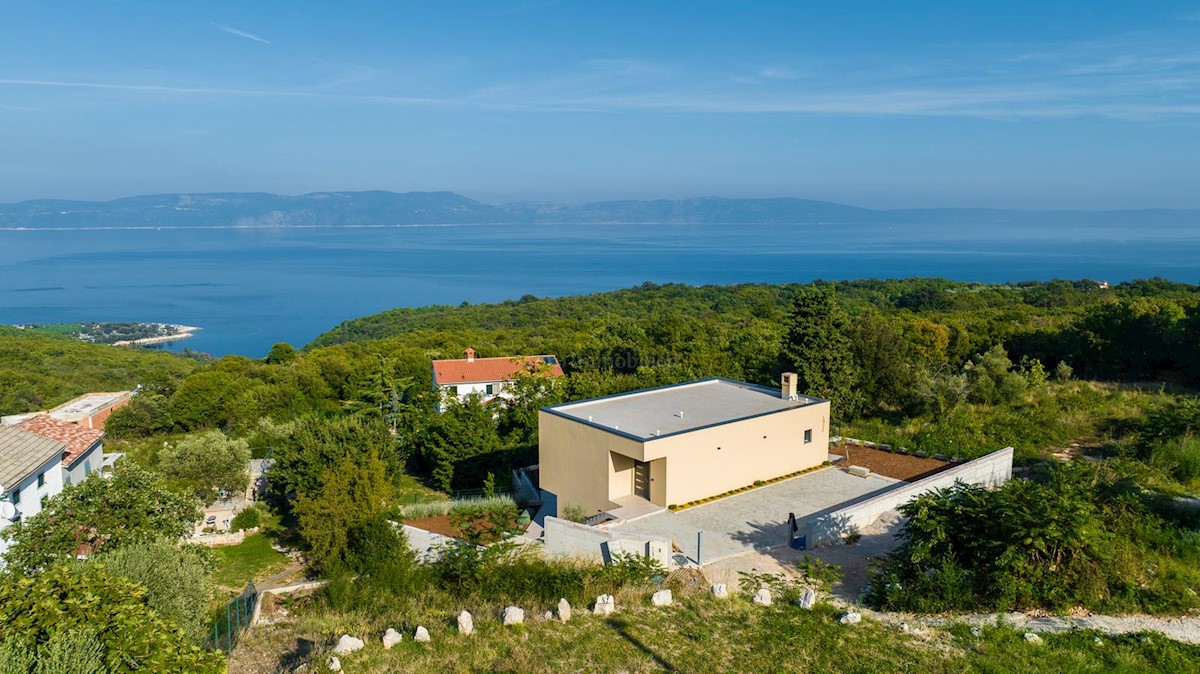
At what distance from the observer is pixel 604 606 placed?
9469mm

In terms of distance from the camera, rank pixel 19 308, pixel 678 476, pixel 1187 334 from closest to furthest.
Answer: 1. pixel 678 476
2. pixel 1187 334
3. pixel 19 308

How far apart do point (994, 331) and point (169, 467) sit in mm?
35832

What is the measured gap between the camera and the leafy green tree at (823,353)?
2336 centimetres

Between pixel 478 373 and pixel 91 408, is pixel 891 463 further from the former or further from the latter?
pixel 91 408

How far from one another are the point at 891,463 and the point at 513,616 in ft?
40.3

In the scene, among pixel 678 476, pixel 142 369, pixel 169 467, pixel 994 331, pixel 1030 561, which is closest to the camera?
pixel 1030 561

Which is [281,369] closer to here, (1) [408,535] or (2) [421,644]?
(1) [408,535]

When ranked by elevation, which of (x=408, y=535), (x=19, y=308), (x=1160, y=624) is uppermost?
(x=1160, y=624)

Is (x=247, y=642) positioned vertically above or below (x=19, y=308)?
above

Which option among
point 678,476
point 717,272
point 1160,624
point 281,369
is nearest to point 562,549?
point 678,476

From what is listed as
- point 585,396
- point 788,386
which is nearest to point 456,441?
point 585,396

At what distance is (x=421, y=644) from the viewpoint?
8.41 m

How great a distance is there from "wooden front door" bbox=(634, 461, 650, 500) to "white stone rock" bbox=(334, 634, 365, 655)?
8.17 meters

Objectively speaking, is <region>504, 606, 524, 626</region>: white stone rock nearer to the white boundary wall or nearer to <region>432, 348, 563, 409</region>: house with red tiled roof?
the white boundary wall
